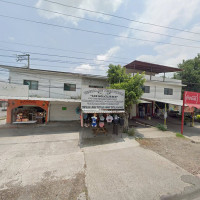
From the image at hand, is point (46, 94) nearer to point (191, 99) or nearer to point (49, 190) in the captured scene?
point (49, 190)

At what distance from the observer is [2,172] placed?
3803 mm

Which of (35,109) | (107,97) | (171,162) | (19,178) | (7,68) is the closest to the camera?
(19,178)

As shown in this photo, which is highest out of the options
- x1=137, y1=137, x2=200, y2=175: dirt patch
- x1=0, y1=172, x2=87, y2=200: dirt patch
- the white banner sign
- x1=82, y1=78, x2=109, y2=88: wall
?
x1=82, y1=78, x2=109, y2=88: wall

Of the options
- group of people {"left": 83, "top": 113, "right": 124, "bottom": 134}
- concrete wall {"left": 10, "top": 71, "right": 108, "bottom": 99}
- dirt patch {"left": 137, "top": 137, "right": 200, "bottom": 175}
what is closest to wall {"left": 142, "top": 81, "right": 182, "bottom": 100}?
group of people {"left": 83, "top": 113, "right": 124, "bottom": 134}

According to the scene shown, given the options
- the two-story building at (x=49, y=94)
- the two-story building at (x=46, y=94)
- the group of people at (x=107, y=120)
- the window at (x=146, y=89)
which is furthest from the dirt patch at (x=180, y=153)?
the window at (x=146, y=89)

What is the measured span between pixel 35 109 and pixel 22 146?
6.70 metres

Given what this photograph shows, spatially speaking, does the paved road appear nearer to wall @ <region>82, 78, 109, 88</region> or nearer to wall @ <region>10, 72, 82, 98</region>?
wall @ <region>10, 72, 82, 98</region>

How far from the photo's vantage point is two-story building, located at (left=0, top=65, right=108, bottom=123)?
10.9 m

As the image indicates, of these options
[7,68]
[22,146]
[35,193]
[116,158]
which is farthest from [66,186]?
[7,68]

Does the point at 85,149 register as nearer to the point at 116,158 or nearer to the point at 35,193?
the point at 116,158

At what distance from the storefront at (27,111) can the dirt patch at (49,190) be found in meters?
8.94

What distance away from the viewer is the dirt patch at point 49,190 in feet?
9.31

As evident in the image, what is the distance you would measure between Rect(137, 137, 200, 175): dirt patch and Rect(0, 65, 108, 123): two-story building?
7471mm

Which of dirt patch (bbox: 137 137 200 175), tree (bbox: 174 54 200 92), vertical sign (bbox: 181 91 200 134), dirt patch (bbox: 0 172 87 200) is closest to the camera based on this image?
dirt patch (bbox: 0 172 87 200)
